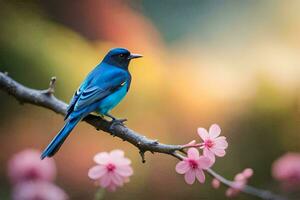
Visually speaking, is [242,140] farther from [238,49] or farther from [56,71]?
[56,71]

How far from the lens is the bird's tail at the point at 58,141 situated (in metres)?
1.10

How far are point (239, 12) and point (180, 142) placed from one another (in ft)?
1.92

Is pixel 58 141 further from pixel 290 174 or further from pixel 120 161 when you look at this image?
pixel 290 174

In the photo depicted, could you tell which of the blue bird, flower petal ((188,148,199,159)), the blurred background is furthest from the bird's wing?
the blurred background

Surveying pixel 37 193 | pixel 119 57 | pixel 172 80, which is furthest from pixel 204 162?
pixel 172 80

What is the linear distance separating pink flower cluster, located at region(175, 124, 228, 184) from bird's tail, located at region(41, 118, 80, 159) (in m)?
0.23

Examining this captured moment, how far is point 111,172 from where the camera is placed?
3.76 feet

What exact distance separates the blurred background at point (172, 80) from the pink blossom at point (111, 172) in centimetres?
113

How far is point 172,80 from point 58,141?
138 centimetres

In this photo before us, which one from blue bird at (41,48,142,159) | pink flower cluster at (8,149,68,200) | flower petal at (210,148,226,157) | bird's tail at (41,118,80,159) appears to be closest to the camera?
flower petal at (210,148,226,157)

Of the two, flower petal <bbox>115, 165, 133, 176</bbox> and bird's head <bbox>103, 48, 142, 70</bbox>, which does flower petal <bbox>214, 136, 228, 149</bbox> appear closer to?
flower petal <bbox>115, 165, 133, 176</bbox>

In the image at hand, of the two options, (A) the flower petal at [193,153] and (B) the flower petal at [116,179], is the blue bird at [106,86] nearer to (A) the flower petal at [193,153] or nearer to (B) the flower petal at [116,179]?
(B) the flower petal at [116,179]

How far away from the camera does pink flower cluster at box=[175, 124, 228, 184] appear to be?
3.23 feet

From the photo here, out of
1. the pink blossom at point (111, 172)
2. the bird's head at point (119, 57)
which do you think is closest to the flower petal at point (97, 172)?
the pink blossom at point (111, 172)
